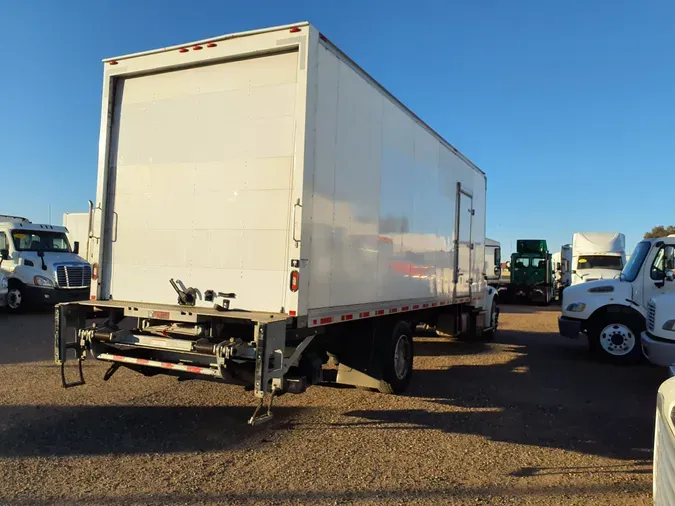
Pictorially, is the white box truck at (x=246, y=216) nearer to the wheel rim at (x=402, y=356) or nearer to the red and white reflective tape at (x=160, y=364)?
the red and white reflective tape at (x=160, y=364)

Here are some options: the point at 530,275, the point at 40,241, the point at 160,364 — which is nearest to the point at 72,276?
the point at 40,241

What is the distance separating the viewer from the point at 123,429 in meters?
5.35

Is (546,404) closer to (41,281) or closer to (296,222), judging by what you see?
(296,222)

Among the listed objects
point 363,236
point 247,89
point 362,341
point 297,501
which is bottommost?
point 297,501

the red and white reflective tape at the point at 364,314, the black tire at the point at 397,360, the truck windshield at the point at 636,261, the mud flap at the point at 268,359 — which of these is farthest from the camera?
the truck windshield at the point at 636,261

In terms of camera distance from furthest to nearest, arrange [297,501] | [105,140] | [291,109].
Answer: [105,140], [291,109], [297,501]

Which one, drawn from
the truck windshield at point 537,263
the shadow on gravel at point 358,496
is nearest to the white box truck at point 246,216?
the shadow on gravel at point 358,496

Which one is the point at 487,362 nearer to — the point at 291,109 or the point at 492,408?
the point at 492,408

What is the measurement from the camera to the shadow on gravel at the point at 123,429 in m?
4.84

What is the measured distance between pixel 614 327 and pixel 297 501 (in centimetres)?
815

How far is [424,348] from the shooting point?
11.4 m

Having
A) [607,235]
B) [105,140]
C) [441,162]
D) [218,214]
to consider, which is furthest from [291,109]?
[607,235]

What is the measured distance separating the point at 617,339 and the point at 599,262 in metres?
14.6

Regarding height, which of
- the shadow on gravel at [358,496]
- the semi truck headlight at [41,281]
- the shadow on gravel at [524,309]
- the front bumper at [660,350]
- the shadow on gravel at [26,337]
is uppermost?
the semi truck headlight at [41,281]
